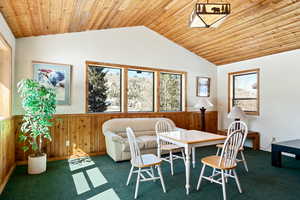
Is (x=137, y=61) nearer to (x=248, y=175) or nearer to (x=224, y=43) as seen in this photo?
(x=224, y=43)

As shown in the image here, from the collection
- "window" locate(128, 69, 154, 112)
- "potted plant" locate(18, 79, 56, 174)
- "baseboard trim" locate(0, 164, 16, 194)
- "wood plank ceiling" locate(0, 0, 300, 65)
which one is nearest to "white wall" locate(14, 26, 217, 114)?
"wood plank ceiling" locate(0, 0, 300, 65)

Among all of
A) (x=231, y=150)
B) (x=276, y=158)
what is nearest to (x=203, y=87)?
(x=276, y=158)

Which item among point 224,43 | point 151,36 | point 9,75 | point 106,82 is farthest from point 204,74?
Result: point 9,75

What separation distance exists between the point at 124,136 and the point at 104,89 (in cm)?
134

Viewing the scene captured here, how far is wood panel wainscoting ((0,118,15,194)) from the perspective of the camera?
2703 mm

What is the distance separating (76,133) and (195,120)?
3621mm

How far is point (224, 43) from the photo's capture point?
4.89m

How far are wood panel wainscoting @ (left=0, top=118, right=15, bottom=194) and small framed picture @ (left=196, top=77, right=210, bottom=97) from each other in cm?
502

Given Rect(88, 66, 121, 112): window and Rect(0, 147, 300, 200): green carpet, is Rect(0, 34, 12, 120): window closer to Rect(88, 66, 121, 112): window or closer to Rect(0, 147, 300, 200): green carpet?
Rect(0, 147, 300, 200): green carpet

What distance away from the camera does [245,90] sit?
5.59 m

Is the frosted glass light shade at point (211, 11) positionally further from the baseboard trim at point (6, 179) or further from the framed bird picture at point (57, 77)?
the baseboard trim at point (6, 179)

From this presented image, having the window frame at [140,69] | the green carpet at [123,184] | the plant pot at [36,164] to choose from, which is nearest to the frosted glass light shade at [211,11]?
the green carpet at [123,184]

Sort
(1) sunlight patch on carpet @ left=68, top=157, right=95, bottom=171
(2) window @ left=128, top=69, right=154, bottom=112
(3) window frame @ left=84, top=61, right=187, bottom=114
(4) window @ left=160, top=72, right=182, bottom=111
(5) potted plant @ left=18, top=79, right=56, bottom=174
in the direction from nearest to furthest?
(5) potted plant @ left=18, top=79, right=56, bottom=174 < (1) sunlight patch on carpet @ left=68, top=157, right=95, bottom=171 < (3) window frame @ left=84, top=61, right=187, bottom=114 < (2) window @ left=128, top=69, right=154, bottom=112 < (4) window @ left=160, top=72, right=182, bottom=111

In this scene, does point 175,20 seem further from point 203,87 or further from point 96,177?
point 96,177
